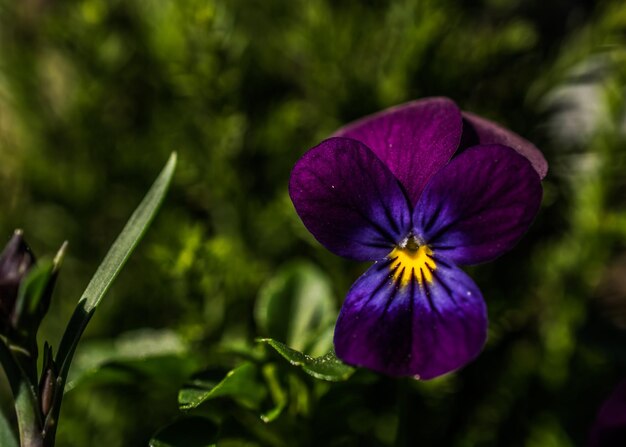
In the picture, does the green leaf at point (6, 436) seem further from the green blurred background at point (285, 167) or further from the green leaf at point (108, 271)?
the green blurred background at point (285, 167)

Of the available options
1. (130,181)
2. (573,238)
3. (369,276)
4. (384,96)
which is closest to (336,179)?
(369,276)

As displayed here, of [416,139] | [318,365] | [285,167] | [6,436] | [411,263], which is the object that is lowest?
[6,436]

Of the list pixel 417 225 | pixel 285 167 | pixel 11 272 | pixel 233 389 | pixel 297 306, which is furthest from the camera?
pixel 285 167

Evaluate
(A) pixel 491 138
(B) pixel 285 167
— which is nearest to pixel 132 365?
(A) pixel 491 138

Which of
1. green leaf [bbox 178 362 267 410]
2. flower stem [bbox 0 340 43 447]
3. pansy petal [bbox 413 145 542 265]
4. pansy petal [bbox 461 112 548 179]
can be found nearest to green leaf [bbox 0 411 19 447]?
flower stem [bbox 0 340 43 447]

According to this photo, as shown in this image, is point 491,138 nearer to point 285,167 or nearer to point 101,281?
point 101,281

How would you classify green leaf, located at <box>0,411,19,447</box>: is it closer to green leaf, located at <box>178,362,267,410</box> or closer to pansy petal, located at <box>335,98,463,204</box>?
green leaf, located at <box>178,362,267,410</box>
